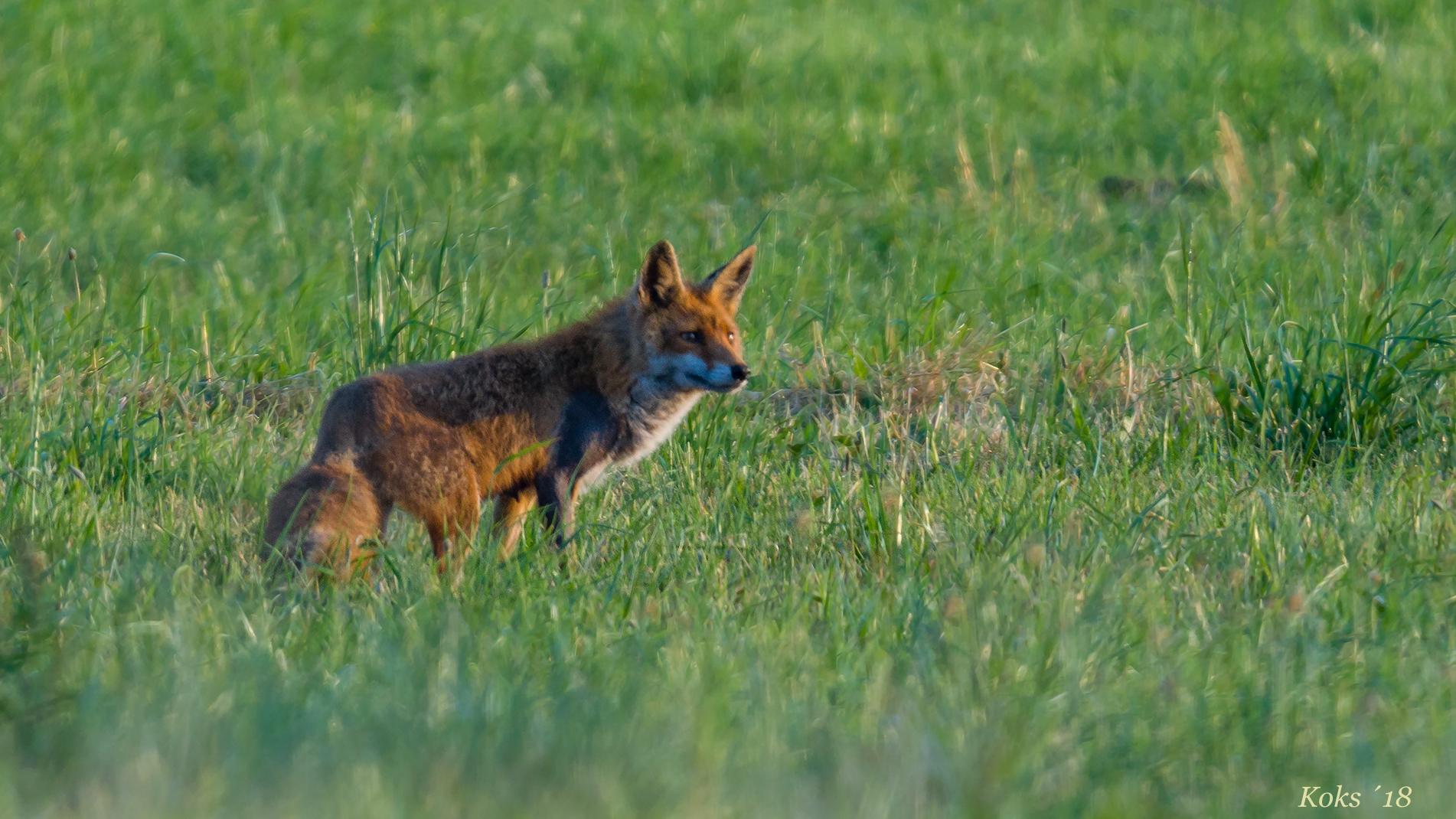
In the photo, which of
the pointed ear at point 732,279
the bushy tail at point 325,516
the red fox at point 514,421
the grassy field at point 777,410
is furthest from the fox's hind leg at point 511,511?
the pointed ear at point 732,279

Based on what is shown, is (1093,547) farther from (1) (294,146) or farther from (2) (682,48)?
(2) (682,48)

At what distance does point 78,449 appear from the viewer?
221 inches

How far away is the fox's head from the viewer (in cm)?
541

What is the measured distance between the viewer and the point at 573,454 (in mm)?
5238

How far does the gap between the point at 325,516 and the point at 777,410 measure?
2.92 m

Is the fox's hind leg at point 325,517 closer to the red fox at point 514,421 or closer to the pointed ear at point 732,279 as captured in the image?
the red fox at point 514,421

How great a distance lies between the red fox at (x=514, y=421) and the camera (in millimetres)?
4523

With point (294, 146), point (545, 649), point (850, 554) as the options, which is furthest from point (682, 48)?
point (545, 649)

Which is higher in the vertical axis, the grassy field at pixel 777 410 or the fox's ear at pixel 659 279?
the fox's ear at pixel 659 279

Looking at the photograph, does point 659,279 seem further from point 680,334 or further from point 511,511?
point 511,511

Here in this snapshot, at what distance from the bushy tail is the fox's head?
132 centimetres

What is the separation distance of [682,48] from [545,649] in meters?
10.2

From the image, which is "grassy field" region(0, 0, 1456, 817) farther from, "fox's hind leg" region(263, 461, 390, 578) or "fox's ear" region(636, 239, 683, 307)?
"fox's ear" region(636, 239, 683, 307)

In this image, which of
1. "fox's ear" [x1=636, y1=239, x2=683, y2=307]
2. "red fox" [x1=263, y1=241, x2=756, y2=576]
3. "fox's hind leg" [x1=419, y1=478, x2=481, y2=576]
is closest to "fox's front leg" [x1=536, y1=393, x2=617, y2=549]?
"red fox" [x1=263, y1=241, x2=756, y2=576]
